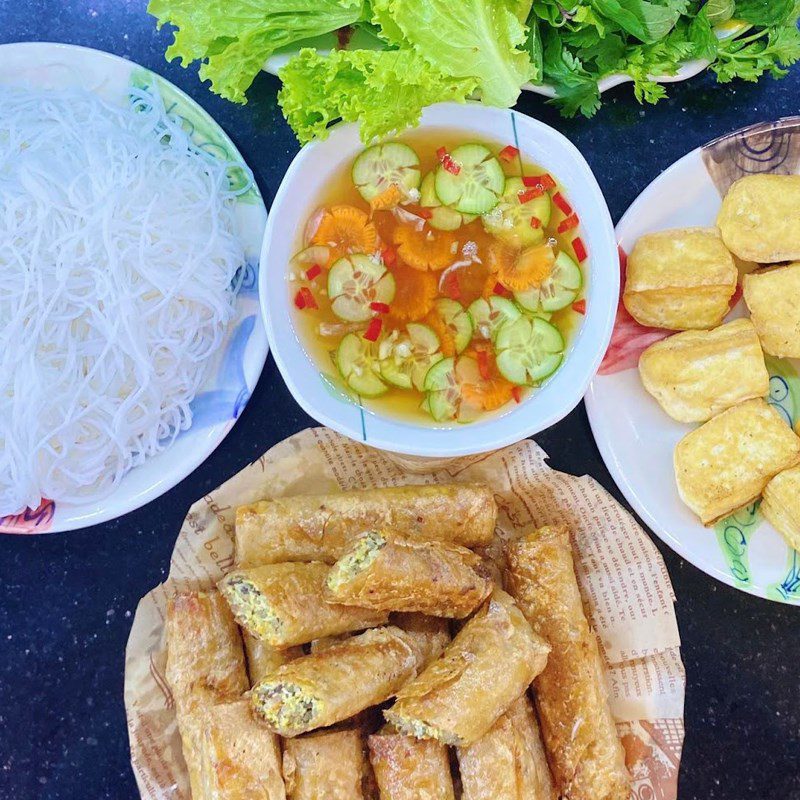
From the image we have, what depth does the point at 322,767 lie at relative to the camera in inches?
83.4

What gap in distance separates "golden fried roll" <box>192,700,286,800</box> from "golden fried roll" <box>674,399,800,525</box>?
4.60ft

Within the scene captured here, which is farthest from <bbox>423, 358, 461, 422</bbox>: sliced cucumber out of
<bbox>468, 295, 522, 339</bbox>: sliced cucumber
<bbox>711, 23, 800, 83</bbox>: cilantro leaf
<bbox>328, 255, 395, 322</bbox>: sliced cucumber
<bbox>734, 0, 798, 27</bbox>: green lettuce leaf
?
<bbox>734, 0, 798, 27</bbox>: green lettuce leaf

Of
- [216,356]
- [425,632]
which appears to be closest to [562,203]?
[216,356]

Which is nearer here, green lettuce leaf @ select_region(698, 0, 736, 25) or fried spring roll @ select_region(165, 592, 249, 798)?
fried spring roll @ select_region(165, 592, 249, 798)

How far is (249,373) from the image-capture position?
7.84ft

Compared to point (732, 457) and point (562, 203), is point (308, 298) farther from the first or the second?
point (732, 457)

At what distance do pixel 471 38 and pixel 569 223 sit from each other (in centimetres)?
59

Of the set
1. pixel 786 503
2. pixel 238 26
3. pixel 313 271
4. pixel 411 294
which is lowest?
pixel 786 503

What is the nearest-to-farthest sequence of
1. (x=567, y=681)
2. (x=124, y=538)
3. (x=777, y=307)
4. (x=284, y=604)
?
(x=284, y=604) < (x=567, y=681) < (x=777, y=307) < (x=124, y=538)

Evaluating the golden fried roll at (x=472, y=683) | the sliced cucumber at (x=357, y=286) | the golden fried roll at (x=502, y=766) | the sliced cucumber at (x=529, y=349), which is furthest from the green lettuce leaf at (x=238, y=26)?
the golden fried roll at (x=502, y=766)

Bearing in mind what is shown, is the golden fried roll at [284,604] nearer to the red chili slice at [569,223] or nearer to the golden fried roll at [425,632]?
the golden fried roll at [425,632]

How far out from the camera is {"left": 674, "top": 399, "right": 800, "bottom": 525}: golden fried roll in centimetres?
236

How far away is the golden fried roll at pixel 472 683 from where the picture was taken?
2041 millimetres

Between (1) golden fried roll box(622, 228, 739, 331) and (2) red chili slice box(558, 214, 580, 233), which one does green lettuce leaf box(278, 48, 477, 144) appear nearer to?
(2) red chili slice box(558, 214, 580, 233)
